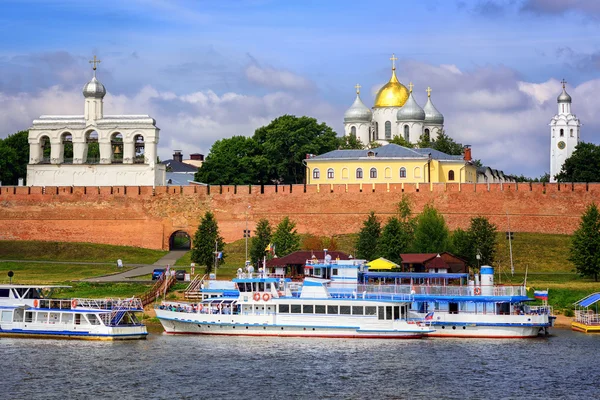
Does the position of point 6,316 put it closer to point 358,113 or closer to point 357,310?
point 357,310

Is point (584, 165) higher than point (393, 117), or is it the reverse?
point (393, 117)

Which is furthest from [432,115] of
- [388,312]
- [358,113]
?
[388,312]

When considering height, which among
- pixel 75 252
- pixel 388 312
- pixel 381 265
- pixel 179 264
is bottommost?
pixel 388 312

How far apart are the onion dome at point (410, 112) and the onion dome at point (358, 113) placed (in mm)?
3503

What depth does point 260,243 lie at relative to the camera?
3108 inches

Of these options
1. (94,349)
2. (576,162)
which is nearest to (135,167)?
(576,162)

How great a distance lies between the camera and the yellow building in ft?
314

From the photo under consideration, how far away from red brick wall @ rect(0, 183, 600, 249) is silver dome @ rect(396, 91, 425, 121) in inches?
1009

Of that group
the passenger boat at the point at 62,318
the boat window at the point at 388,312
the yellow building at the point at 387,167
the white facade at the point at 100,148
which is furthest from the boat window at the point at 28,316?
the yellow building at the point at 387,167

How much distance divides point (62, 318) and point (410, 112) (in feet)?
213

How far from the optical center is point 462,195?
89.7m

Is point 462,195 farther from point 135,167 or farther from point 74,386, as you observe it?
point 74,386

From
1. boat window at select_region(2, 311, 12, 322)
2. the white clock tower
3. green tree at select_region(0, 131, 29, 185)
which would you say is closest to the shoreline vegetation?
boat window at select_region(2, 311, 12, 322)

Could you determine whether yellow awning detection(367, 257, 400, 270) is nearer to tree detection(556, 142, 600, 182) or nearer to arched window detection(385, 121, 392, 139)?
tree detection(556, 142, 600, 182)
